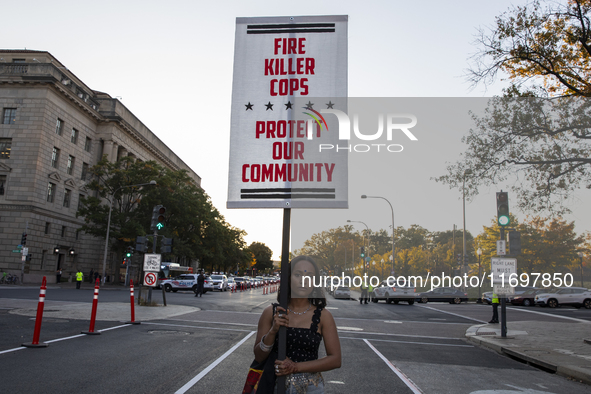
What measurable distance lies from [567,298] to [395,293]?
12492mm

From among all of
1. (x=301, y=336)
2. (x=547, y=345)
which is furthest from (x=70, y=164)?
(x=301, y=336)

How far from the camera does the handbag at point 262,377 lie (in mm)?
3051

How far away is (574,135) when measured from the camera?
53.7 feet

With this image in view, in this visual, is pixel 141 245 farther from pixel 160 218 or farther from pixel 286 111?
pixel 286 111

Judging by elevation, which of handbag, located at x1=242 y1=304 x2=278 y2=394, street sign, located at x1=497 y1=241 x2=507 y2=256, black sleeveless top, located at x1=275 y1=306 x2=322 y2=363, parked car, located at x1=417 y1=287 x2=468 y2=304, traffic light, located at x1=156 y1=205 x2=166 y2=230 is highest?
traffic light, located at x1=156 y1=205 x2=166 y2=230

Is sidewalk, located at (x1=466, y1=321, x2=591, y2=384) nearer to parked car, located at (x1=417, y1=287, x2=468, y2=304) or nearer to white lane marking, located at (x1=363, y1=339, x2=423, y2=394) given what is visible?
white lane marking, located at (x1=363, y1=339, x2=423, y2=394)

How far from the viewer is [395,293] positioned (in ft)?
116

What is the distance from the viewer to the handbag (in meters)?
3.05

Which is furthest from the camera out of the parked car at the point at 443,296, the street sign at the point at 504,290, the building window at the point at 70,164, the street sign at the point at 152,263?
the building window at the point at 70,164

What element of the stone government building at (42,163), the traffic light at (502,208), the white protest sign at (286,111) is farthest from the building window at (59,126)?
the white protest sign at (286,111)

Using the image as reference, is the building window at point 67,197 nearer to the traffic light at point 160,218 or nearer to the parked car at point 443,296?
the traffic light at point 160,218

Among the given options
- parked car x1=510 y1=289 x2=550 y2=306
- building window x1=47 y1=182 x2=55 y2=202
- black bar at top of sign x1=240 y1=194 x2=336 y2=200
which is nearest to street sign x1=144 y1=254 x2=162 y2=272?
black bar at top of sign x1=240 y1=194 x2=336 y2=200

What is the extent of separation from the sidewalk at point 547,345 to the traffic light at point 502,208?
365cm

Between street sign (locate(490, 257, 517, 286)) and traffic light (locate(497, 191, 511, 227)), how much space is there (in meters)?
1.17
